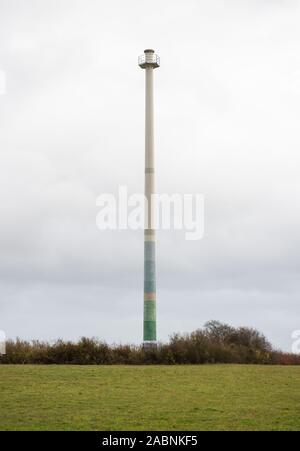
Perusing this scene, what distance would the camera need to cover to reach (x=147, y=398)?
17484 mm

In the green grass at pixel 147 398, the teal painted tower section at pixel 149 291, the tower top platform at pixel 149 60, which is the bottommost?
the green grass at pixel 147 398

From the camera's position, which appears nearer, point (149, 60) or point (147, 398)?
point (147, 398)

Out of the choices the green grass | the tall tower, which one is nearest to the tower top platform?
the tall tower

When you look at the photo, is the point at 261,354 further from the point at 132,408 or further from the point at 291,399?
the point at 132,408

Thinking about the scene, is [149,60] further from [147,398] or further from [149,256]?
[147,398]

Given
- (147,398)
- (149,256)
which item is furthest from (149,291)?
(147,398)

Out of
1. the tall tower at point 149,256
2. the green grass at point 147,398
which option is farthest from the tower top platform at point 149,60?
the green grass at point 147,398

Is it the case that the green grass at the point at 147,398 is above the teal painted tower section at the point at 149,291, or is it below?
below

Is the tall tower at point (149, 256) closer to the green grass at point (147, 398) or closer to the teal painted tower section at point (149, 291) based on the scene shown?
the teal painted tower section at point (149, 291)

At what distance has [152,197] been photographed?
41.1 m

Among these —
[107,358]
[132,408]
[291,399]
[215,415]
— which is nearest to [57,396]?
[132,408]

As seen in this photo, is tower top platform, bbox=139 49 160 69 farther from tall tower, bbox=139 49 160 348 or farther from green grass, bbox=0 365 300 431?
green grass, bbox=0 365 300 431

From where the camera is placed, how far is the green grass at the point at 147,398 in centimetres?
1378
